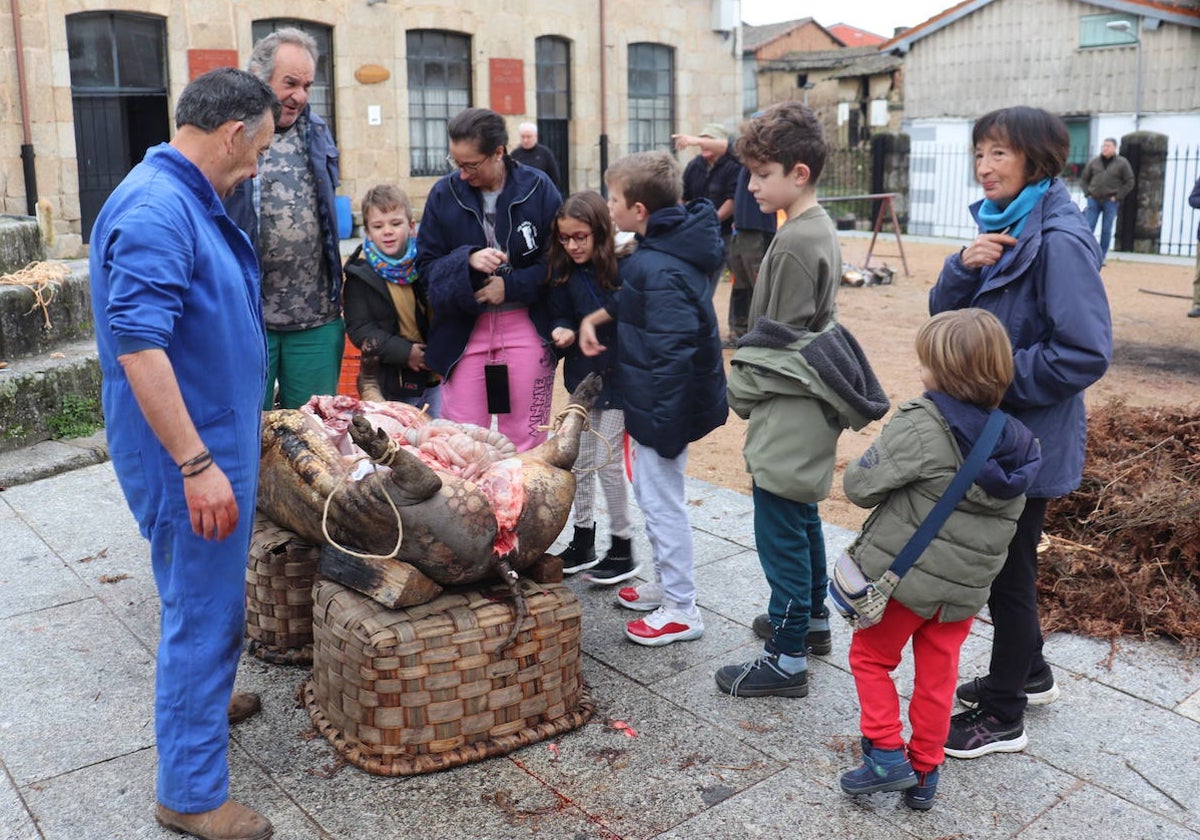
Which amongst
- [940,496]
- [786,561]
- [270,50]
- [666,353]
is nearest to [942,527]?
[940,496]

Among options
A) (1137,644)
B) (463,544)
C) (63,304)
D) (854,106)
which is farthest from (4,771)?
(854,106)

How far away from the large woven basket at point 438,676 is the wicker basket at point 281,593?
45cm

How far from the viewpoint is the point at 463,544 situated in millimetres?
3395

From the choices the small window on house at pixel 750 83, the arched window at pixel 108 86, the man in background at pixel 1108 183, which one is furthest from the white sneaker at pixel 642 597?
the small window on house at pixel 750 83

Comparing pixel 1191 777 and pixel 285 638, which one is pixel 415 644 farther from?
pixel 1191 777

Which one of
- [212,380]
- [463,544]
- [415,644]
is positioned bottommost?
[415,644]

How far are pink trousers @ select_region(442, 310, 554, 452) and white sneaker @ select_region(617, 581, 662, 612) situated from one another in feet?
2.38

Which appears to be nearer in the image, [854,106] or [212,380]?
[212,380]

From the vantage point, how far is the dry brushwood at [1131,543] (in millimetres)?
A: 4301

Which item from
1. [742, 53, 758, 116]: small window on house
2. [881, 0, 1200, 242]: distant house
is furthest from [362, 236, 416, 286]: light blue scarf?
[742, 53, 758, 116]: small window on house

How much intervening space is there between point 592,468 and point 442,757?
145cm

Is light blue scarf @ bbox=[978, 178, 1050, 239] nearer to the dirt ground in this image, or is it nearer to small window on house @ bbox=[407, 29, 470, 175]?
the dirt ground

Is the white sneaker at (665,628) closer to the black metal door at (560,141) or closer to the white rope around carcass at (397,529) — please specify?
the white rope around carcass at (397,529)

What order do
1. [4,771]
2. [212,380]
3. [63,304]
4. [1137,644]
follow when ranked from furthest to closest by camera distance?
1. [63,304]
2. [1137,644]
3. [4,771]
4. [212,380]
